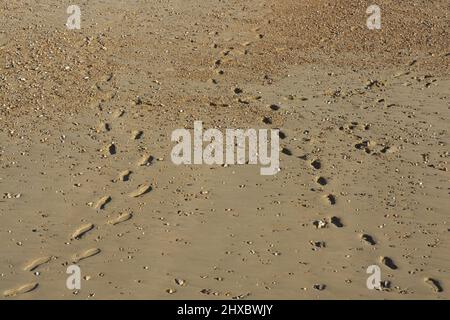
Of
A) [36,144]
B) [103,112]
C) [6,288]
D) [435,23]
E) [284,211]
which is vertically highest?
[435,23]

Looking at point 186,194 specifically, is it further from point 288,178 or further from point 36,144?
point 36,144

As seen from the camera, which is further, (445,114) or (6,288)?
(445,114)

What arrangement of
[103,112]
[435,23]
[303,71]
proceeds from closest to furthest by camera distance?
[103,112] → [303,71] → [435,23]

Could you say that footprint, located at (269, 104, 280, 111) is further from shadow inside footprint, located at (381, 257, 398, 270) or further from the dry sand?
shadow inside footprint, located at (381, 257, 398, 270)

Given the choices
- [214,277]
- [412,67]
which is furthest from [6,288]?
[412,67]

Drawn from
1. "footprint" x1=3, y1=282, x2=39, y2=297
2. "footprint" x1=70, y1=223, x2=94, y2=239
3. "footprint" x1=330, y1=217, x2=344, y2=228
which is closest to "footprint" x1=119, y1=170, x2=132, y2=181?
"footprint" x1=70, y1=223, x2=94, y2=239

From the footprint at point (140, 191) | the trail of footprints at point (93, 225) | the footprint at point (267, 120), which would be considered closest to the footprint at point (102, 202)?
the trail of footprints at point (93, 225)

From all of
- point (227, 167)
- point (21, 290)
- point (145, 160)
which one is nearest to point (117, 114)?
point (145, 160)
